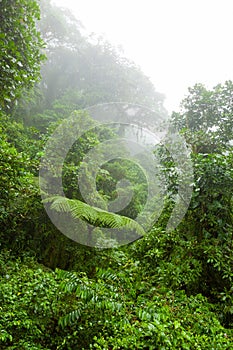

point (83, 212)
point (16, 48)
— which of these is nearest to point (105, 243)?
point (83, 212)

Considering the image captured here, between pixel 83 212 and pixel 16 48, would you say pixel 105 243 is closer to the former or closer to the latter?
pixel 83 212

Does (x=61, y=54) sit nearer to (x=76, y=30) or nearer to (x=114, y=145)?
(x=76, y=30)

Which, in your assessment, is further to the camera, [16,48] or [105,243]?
[105,243]

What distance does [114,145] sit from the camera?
952 centimetres

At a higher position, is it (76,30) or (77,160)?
(76,30)

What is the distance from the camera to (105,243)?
13.0ft

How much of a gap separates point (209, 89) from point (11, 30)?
3.99 meters

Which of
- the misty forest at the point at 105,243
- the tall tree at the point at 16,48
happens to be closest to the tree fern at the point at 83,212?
the misty forest at the point at 105,243

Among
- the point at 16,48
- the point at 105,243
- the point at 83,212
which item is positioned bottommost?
the point at 105,243

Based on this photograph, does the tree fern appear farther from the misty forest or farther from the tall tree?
the tall tree

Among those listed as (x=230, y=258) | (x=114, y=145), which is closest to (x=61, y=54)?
(x=114, y=145)

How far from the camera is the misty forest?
6.96 ft

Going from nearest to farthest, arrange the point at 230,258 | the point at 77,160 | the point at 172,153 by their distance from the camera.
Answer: the point at 230,258, the point at 172,153, the point at 77,160

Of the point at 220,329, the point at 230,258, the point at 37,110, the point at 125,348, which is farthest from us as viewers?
the point at 37,110
